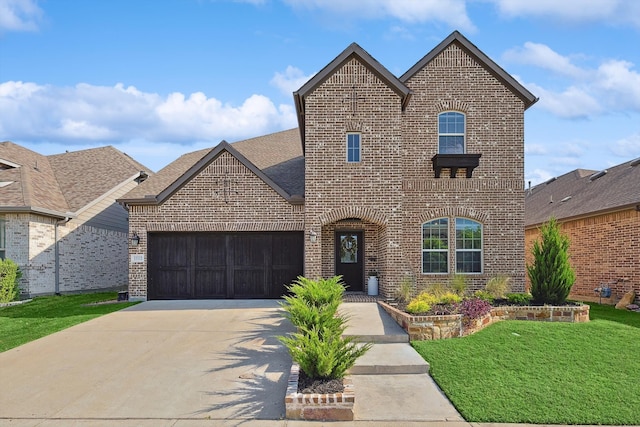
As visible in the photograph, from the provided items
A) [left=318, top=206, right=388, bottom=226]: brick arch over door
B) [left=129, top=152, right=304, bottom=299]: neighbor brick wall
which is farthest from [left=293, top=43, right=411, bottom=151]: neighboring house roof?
[left=318, top=206, right=388, bottom=226]: brick arch over door

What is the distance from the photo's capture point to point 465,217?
14766mm

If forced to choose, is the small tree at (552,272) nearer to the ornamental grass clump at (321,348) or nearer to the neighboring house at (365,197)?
the neighboring house at (365,197)

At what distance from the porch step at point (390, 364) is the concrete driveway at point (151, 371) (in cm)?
131

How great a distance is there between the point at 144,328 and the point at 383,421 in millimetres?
7098

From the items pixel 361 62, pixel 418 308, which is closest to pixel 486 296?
pixel 418 308

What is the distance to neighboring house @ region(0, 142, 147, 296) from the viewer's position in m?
16.3

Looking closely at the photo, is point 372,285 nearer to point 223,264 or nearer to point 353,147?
point 353,147

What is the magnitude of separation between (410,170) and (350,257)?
3.42 meters

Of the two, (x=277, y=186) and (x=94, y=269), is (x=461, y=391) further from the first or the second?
(x=94, y=269)

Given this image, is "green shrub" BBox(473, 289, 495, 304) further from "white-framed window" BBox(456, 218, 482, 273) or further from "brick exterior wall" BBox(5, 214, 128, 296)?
"brick exterior wall" BBox(5, 214, 128, 296)

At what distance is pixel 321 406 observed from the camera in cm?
598

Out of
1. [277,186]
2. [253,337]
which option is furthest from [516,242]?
[253,337]

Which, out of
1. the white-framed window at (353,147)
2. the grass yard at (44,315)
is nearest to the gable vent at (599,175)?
the white-framed window at (353,147)

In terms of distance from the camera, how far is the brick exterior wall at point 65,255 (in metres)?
16.3
